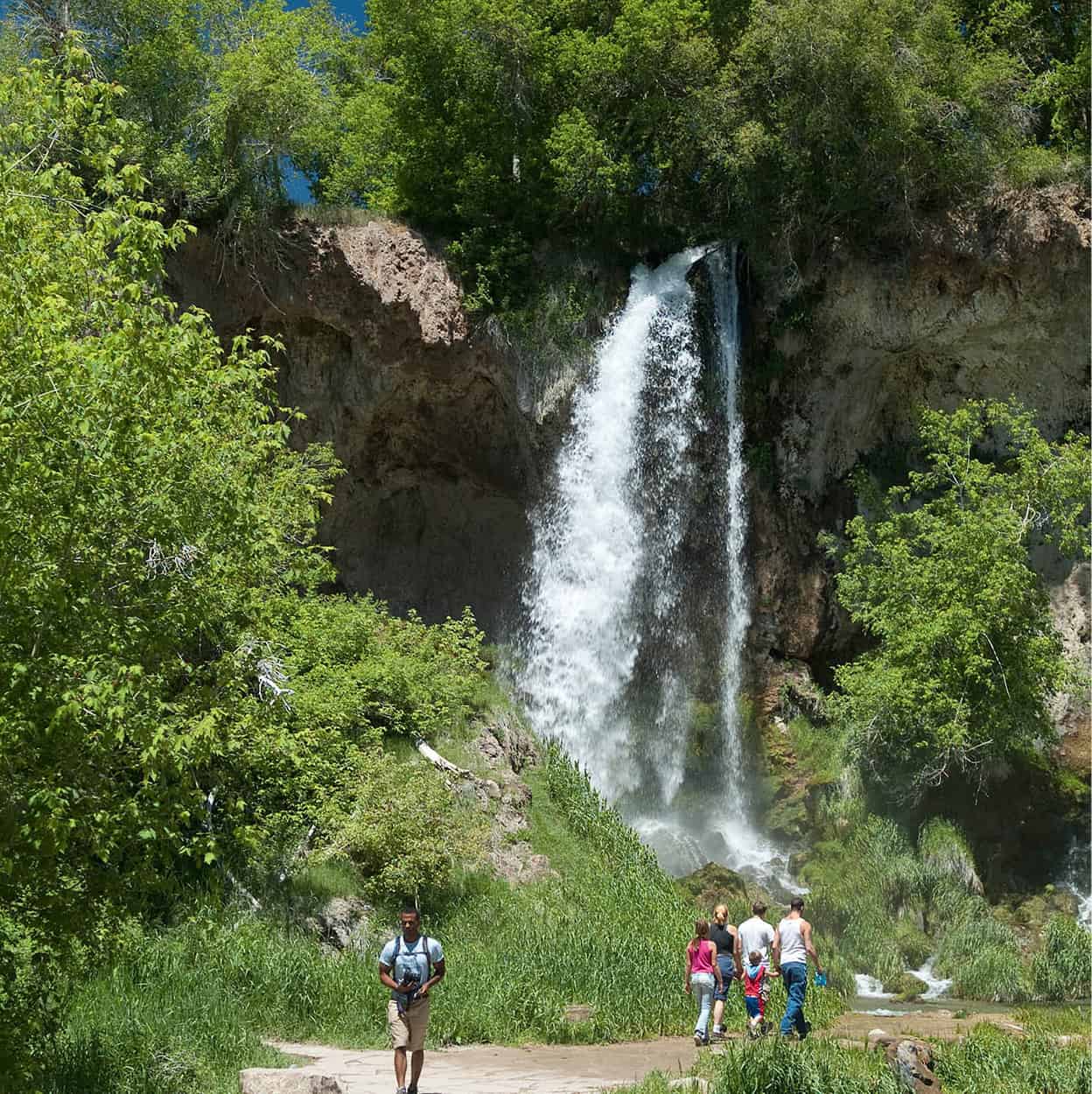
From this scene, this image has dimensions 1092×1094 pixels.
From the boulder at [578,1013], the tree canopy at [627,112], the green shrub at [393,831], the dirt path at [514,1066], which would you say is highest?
the tree canopy at [627,112]

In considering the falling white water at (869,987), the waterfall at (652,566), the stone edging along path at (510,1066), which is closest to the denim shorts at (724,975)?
the stone edging along path at (510,1066)

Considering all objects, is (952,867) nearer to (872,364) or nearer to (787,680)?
(787,680)

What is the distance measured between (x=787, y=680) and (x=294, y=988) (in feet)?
45.4

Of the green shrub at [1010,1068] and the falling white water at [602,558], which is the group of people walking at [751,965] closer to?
the green shrub at [1010,1068]

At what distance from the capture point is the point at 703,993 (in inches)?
464

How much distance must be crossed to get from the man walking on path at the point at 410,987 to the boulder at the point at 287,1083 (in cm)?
52

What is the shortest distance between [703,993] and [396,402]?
15.5 m

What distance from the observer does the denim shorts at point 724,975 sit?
1195 centimetres

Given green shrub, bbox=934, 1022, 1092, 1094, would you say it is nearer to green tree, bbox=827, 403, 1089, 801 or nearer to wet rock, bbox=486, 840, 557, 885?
wet rock, bbox=486, 840, 557, 885

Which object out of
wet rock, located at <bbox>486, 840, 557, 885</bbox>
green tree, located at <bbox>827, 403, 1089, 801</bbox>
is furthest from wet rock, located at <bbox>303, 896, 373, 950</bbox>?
green tree, located at <bbox>827, 403, 1089, 801</bbox>

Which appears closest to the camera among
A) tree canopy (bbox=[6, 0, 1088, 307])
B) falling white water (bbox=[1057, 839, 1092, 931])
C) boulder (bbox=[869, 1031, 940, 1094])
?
boulder (bbox=[869, 1031, 940, 1094])

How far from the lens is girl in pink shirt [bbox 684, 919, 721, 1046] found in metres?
11.7

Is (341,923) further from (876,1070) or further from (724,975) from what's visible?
(876,1070)

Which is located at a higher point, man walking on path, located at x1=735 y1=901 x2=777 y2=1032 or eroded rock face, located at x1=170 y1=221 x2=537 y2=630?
eroded rock face, located at x1=170 y1=221 x2=537 y2=630
